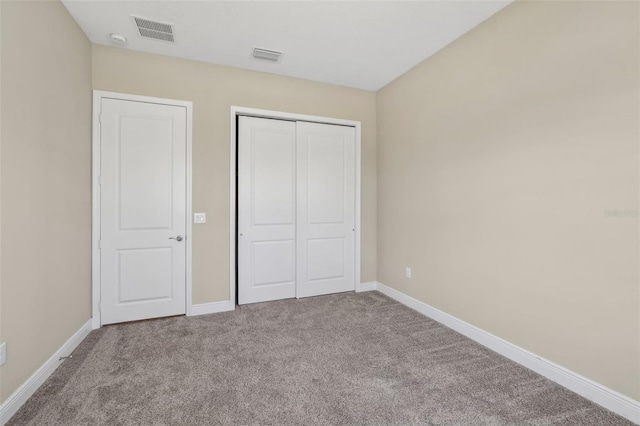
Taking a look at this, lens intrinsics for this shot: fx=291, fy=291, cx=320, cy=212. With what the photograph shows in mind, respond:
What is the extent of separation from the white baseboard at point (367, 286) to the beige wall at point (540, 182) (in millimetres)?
981

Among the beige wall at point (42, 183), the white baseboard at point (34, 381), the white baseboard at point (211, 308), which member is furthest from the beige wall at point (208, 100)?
the white baseboard at point (34, 381)

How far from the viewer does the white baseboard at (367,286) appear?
4.11 meters

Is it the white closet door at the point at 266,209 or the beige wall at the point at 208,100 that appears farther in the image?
the white closet door at the point at 266,209

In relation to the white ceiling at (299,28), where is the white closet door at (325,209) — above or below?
below

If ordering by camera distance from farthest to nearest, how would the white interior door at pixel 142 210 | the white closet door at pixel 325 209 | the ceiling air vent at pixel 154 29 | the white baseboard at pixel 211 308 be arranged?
the white closet door at pixel 325 209 < the white baseboard at pixel 211 308 < the white interior door at pixel 142 210 < the ceiling air vent at pixel 154 29

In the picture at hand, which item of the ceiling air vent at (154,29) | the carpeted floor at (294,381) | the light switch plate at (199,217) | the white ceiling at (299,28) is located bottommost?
the carpeted floor at (294,381)

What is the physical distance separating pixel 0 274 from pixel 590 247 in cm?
355

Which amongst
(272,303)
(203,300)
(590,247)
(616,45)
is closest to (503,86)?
(616,45)

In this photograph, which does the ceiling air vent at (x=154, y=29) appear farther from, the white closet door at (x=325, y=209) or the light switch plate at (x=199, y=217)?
the light switch plate at (x=199, y=217)

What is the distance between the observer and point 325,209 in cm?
396

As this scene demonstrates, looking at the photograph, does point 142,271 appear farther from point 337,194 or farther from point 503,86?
point 503,86

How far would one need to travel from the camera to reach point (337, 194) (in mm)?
4008

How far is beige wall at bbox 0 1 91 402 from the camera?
1732mm

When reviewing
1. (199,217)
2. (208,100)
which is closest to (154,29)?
(208,100)
